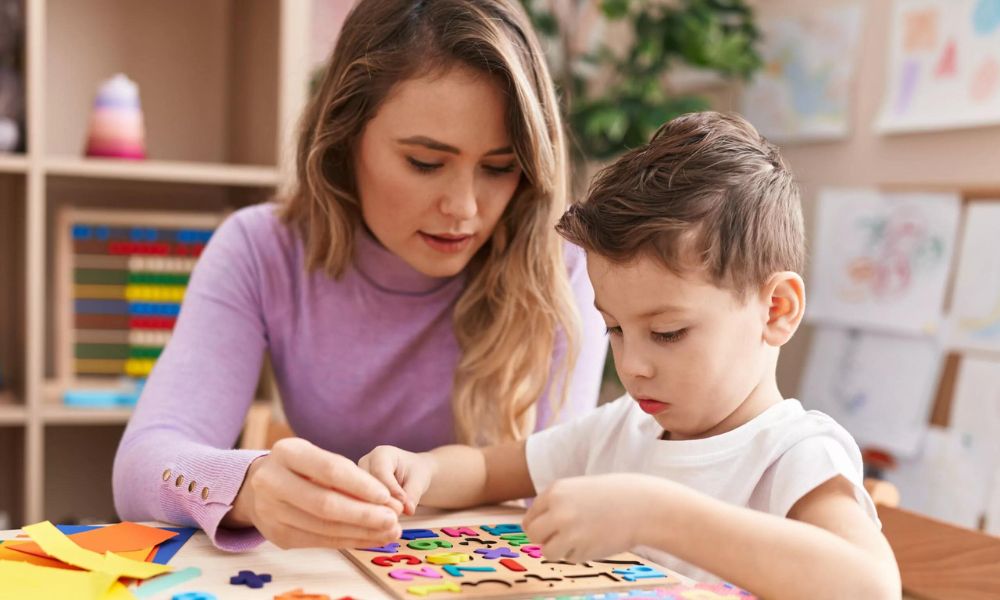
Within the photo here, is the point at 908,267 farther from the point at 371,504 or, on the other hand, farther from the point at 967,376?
the point at 371,504

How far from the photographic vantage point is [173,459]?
1.01 meters

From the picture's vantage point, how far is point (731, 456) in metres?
0.88

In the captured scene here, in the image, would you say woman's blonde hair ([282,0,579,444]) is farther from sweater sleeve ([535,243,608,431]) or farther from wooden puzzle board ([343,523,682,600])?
wooden puzzle board ([343,523,682,600])

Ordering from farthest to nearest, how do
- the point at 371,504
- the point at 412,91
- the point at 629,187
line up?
the point at 412,91, the point at 629,187, the point at 371,504

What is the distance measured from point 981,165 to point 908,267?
25 centimetres

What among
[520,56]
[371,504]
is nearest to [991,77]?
[520,56]

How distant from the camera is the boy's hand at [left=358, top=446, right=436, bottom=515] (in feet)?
2.89

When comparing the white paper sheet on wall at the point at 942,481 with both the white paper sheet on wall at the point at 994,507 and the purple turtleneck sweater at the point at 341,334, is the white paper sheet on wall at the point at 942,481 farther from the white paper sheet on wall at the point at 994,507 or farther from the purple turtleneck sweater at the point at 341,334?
the purple turtleneck sweater at the point at 341,334

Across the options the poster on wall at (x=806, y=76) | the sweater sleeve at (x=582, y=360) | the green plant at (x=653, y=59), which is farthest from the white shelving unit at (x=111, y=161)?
the poster on wall at (x=806, y=76)

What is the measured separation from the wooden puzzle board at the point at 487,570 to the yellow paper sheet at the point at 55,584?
18cm

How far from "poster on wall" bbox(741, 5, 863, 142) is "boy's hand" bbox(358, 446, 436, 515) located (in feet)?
5.35

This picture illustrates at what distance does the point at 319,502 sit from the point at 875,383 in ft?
5.48

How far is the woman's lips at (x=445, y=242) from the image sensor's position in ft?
3.95

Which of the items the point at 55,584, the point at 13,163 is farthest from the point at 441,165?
the point at 13,163
